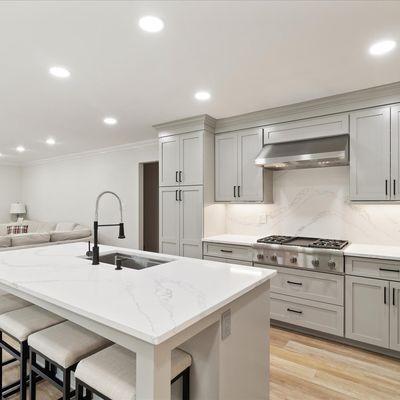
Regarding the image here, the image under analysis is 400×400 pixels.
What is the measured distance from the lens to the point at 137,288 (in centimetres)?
151

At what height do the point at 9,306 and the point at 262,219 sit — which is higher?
the point at 262,219

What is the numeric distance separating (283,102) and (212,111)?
84 cm

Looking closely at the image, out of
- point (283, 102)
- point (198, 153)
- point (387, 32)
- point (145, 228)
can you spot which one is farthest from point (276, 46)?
point (145, 228)

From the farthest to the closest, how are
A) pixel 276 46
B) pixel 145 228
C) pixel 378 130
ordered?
1. pixel 145 228
2. pixel 378 130
3. pixel 276 46

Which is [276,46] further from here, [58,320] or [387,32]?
[58,320]

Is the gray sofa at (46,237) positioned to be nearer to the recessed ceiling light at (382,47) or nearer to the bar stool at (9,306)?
the bar stool at (9,306)

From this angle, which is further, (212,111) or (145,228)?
(145,228)

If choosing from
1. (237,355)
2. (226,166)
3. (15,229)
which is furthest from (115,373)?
(15,229)

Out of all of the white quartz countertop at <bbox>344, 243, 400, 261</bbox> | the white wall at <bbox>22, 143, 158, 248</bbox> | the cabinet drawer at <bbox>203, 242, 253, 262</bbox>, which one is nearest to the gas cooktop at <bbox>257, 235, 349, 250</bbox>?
the white quartz countertop at <bbox>344, 243, 400, 261</bbox>

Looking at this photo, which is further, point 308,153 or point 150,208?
point 150,208

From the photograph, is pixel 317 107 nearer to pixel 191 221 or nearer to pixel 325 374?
pixel 191 221

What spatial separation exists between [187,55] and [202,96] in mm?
831

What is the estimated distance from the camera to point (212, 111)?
11.2ft

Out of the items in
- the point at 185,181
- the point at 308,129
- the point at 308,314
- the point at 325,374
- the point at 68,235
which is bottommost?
the point at 325,374
